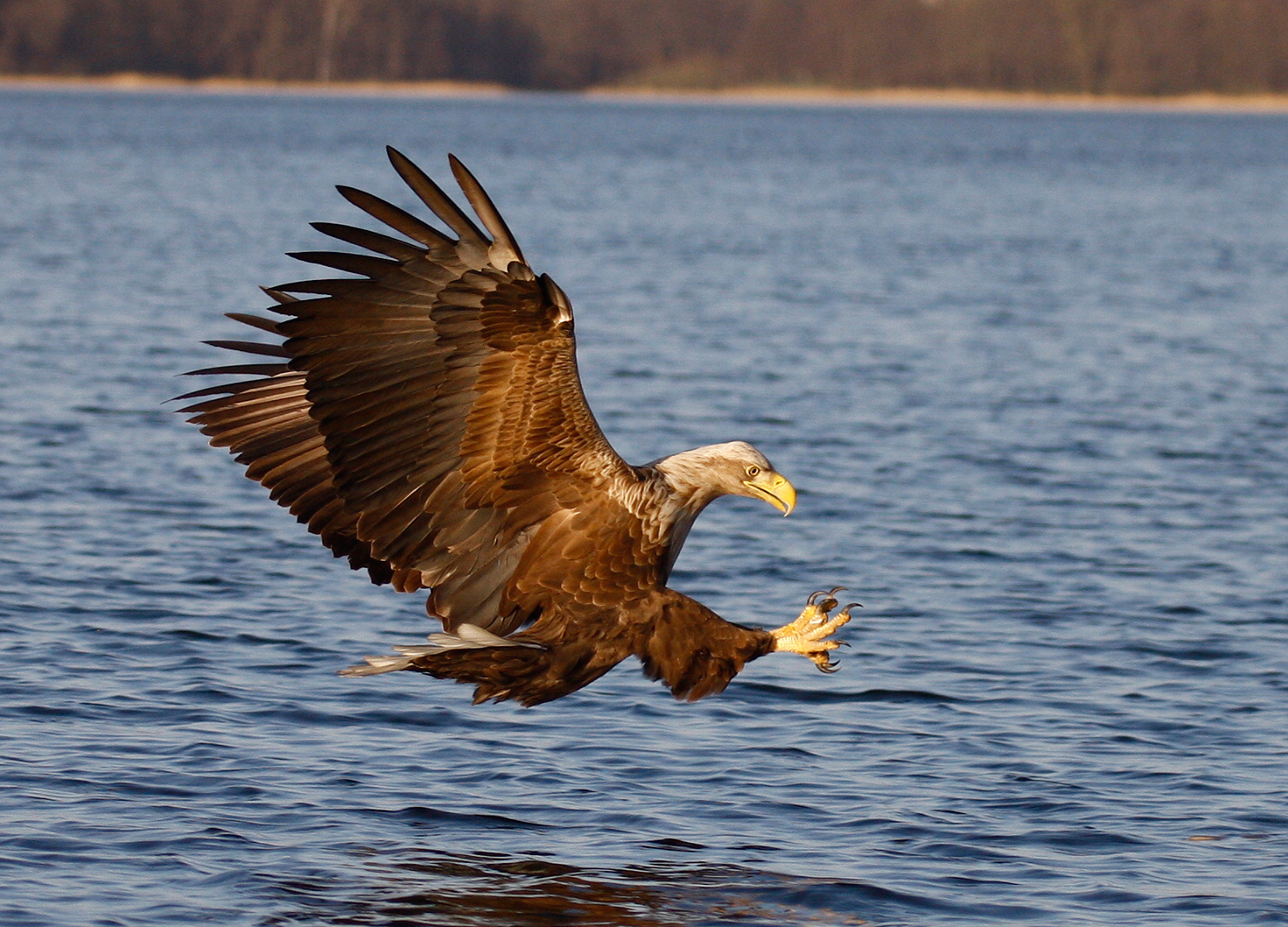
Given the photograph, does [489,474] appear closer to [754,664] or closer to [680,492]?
[680,492]

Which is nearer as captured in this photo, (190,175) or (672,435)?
(672,435)

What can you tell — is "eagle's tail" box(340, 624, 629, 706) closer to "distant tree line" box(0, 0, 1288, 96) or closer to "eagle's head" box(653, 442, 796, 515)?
"eagle's head" box(653, 442, 796, 515)

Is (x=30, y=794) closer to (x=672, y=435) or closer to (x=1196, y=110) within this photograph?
(x=672, y=435)

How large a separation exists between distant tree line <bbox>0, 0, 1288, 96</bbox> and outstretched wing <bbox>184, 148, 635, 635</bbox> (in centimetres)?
11246

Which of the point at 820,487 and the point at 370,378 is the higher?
the point at 370,378

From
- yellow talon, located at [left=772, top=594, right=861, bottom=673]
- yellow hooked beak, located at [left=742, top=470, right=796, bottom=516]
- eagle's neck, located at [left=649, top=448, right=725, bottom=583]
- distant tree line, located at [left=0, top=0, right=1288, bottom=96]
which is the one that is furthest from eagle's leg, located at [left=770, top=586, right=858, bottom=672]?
distant tree line, located at [left=0, top=0, right=1288, bottom=96]

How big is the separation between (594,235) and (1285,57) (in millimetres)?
104803

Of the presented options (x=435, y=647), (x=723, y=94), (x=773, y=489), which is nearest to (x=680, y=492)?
(x=773, y=489)

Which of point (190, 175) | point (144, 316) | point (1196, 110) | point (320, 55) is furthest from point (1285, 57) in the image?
point (144, 316)

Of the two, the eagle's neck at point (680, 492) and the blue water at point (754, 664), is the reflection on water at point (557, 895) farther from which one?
the eagle's neck at point (680, 492)

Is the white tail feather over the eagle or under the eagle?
under

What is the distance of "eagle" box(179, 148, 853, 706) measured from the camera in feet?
17.4

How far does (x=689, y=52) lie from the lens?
478ft

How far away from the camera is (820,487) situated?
39.2 ft
